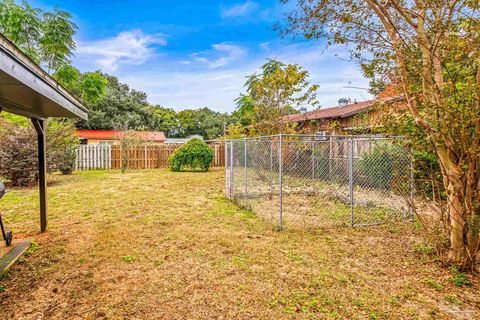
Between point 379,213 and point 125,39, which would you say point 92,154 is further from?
point 379,213

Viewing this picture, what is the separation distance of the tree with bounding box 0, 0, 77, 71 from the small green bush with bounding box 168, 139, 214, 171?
6.75 m

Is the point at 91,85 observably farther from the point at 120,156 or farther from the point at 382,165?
the point at 382,165

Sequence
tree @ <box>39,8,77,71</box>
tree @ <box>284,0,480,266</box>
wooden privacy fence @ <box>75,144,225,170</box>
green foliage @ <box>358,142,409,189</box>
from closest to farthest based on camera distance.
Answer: tree @ <box>284,0,480,266</box> < green foliage @ <box>358,142,409,189</box> < tree @ <box>39,8,77,71</box> < wooden privacy fence @ <box>75,144,225,170</box>

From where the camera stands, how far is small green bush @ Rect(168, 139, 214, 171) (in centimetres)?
1438

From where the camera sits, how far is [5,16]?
11508 millimetres

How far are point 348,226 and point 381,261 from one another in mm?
1507

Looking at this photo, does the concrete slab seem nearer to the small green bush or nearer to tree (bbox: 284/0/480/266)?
tree (bbox: 284/0/480/266)

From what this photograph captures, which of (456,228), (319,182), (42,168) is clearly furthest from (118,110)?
(456,228)

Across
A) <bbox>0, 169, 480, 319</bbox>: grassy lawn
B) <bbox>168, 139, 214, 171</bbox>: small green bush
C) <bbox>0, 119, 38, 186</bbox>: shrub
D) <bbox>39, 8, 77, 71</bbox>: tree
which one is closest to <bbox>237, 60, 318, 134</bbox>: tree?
<bbox>168, 139, 214, 171</bbox>: small green bush

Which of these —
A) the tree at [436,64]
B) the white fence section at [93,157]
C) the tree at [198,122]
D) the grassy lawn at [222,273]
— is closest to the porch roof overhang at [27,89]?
the grassy lawn at [222,273]

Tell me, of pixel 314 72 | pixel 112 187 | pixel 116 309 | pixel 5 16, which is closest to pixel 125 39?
pixel 5 16

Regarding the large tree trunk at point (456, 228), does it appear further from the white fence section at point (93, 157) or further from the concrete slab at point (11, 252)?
the white fence section at point (93, 157)

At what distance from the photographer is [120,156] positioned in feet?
53.5

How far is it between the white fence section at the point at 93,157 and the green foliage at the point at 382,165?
14.0 m
